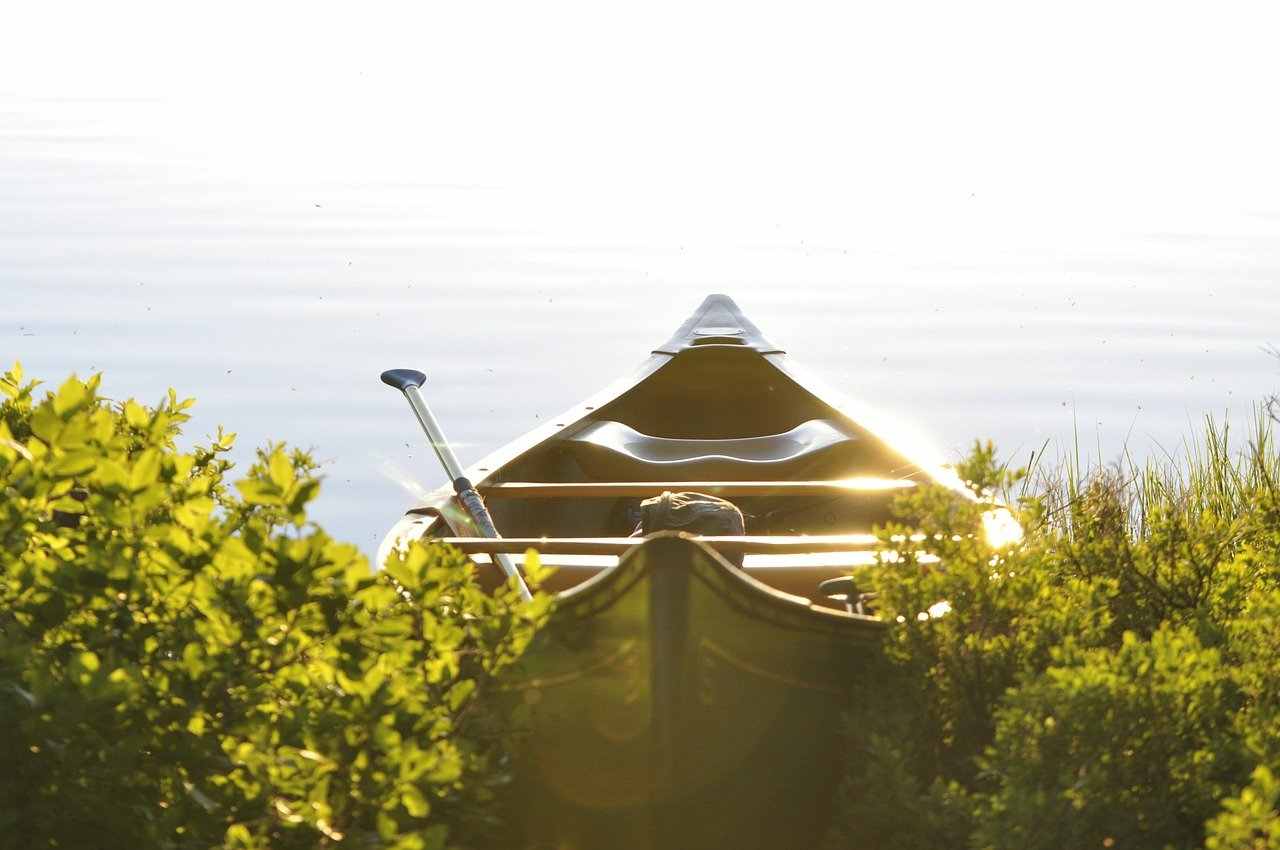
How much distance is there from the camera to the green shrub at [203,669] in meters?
2.88

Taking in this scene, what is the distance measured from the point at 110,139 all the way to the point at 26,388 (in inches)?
1187

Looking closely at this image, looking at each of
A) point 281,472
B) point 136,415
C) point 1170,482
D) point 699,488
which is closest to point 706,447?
point 699,488

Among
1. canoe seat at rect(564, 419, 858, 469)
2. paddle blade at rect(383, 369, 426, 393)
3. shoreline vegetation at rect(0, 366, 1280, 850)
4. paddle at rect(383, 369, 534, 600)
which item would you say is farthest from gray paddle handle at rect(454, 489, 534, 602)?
shoreline vegetation at rect(0, 366, 1280, 850)

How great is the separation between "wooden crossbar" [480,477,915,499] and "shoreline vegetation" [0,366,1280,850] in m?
1.47

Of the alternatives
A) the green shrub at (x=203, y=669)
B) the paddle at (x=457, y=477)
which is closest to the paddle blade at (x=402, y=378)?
the paddle at (x=457, y=477)

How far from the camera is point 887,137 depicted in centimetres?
3738

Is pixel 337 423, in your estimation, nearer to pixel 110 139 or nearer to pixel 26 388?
pixel 26 388

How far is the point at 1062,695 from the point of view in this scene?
3445mm

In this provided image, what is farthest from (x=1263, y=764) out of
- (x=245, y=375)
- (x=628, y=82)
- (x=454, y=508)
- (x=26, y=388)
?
(x=628, y=82)

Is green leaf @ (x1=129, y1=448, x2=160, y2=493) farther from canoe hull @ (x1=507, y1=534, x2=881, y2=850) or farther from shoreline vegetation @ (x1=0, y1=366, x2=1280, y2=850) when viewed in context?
canoe hull @ (x1=507, y1=534, x2=881, y2=850)

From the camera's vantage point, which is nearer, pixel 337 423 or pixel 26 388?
pixel 26 388

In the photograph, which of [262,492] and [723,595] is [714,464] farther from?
[262,492]

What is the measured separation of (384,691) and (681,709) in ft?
3.01

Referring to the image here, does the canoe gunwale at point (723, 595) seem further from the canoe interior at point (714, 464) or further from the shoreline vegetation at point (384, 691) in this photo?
the canoe interior at point (714, 464)
